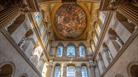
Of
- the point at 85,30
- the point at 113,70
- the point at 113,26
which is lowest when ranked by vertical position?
the point at 85,30

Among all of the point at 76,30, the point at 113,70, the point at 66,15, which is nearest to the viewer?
the point at 113,70

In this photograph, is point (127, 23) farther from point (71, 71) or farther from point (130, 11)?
point (71, 71)

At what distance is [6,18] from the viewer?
6742mm

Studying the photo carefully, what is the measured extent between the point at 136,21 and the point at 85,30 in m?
12.4

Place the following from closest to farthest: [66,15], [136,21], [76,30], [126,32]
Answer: [136,21], [126,32], [66,15], [76,30]

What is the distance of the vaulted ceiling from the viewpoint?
53.8 feet

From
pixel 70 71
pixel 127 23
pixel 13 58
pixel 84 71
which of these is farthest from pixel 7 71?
pixel 84 71

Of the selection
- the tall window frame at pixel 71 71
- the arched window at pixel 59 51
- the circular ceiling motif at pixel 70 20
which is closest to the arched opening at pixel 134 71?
the tall window frame at pixel 71 71

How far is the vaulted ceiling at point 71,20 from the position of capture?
16388mm

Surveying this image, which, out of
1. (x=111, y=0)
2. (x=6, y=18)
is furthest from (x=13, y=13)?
(x=111, y=0)

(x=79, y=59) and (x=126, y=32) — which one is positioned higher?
(x=126, y=32)

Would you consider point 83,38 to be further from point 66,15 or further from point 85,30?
point 66,15

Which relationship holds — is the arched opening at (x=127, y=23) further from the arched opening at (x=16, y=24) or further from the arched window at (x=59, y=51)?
the arched window at (x=59, y=51)

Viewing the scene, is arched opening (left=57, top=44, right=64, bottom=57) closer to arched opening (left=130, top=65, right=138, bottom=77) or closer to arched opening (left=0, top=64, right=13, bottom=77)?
arched opening (left=0, top=64, right=13, bottom=77)
